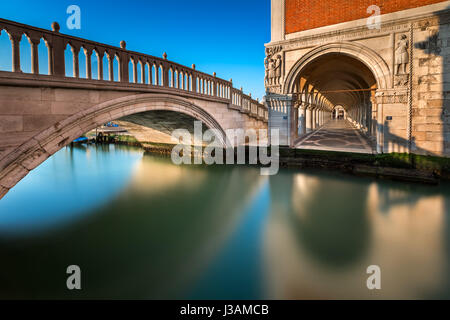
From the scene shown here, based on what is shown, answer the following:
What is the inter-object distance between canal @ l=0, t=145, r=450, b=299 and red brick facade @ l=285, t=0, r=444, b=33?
17.6 ft

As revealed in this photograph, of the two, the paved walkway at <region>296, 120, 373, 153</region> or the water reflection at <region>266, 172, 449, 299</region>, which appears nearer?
the water reflection at <region>266, 172, 449, 299</region>

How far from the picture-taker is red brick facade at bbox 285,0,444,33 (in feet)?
24.6

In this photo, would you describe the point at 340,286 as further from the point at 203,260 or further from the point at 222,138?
the point at 222,138

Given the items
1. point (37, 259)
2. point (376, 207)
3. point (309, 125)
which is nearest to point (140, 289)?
point (37, 259)

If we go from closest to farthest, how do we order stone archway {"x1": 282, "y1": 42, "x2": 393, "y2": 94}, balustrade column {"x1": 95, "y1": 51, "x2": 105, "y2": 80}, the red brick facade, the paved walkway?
balustrade column {"x1": 95, "y1": 51, "x2": 105, "y2": 80}
the red brick facade
stone archway {"x1": 282, "y1": 42, "x2": 393, "y2": 94}
the paved walkway

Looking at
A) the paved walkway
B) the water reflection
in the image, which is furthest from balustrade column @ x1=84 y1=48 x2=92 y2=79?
the paved walkway

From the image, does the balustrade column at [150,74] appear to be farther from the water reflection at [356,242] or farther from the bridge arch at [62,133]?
the water reflection at [356,242]

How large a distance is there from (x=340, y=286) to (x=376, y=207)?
10.2 ft

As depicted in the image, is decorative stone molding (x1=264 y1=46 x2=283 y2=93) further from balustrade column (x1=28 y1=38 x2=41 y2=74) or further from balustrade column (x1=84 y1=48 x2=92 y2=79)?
balustrade column (x1=28 y1=38 x2=41 y2=74)

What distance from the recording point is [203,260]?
3.43m

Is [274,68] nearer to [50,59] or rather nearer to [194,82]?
[194,82]

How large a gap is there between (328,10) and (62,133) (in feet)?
29.8

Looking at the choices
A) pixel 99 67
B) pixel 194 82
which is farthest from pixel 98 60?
pixel 194 82

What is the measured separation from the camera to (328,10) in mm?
8539
